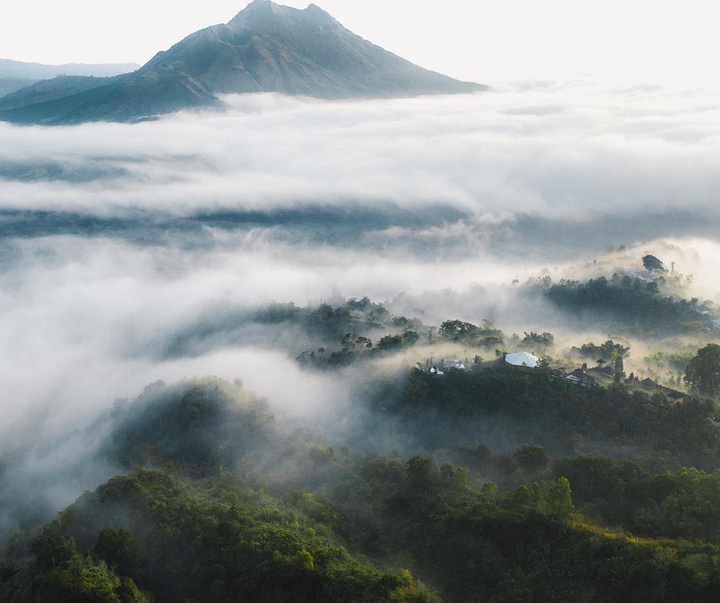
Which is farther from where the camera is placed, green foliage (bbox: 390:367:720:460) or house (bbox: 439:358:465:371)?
house (bbox: 439:358:465:371)

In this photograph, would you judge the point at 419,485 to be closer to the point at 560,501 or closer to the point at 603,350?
the point at 560,501

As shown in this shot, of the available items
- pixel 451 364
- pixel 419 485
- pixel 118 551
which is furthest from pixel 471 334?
pixel 118 551

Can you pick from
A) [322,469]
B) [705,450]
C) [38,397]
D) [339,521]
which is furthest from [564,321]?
[38,397]

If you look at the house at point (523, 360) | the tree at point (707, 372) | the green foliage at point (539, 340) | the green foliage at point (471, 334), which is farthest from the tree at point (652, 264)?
the house at point (523, 360)

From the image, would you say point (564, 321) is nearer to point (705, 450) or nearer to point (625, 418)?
point (625, 418)

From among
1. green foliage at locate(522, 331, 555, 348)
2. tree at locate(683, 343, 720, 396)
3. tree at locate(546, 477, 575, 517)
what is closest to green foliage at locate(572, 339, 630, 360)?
green foliage at locate(522, 331, 555, 348)

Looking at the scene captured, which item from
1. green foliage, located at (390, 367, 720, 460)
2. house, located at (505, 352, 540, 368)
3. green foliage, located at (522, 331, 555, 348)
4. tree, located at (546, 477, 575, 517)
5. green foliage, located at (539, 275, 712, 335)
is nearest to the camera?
tree, located at (546, 477, 575, 517)

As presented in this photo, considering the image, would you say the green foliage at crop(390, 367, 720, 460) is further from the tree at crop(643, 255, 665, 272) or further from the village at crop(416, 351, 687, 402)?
the tree at crop(643, 255, 665, 272)

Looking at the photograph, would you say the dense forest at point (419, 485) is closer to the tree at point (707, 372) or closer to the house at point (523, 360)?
the tree at point (707, 372)
